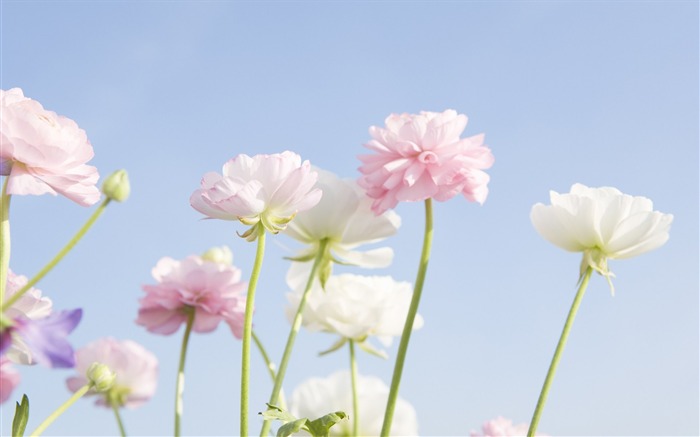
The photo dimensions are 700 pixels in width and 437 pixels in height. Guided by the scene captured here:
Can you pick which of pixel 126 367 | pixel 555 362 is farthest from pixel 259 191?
pixel 126 367

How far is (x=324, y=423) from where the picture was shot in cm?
93

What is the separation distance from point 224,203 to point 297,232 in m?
0.32

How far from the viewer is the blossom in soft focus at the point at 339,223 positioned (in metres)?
1.32

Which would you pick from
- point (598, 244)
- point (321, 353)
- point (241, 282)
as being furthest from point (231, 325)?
point (598, 244)

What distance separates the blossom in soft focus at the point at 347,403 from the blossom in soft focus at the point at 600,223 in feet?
1.42

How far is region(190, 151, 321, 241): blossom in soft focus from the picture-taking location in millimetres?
1058

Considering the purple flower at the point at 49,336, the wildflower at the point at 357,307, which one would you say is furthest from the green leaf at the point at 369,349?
the purple flower at the point at 49,336

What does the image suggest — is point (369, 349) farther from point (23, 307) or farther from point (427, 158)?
point (23, 307)

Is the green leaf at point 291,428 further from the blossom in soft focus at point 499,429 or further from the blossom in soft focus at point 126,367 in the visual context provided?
the blossom in soft focus at point 126,367

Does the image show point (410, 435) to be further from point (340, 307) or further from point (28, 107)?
point (28, 107)

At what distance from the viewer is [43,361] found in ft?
1.59

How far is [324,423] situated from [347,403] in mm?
607

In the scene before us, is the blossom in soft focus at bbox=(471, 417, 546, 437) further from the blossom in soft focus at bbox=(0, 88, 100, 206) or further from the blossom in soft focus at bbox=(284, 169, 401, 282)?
the blossom in soft focus at bbox=(0, 88, 100, 206)

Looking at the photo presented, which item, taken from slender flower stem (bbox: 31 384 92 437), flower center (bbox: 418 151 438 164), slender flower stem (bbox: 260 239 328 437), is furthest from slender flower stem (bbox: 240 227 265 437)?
flower center (bbox: 418 151 438 164)
